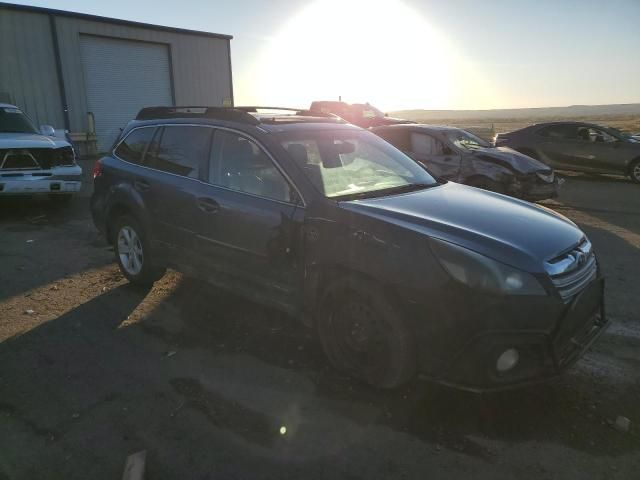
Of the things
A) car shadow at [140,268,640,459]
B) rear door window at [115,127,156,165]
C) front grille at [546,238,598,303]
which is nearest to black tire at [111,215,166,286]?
rear door window at [115,127,156,165]

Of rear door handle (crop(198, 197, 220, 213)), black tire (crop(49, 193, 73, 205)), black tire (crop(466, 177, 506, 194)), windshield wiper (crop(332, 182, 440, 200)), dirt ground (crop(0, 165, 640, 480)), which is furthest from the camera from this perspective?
black tire (crop(49, 193, 73, 205))

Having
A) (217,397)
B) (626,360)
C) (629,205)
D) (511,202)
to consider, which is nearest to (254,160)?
(217,397)

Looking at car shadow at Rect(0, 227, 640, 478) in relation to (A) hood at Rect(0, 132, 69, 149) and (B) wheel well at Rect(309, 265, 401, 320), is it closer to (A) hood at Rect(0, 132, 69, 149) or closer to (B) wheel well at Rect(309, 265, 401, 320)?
(B) wheel well at Rect(309, 265, 401, 320)

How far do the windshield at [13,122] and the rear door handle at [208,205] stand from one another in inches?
274

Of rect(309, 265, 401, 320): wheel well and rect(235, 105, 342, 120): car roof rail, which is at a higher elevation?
rect(235, 105, 342, 120): car roof rail

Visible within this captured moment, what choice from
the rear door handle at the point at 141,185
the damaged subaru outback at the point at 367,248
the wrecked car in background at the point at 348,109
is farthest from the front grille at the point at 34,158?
the wrecked car in background at the point at 348,109

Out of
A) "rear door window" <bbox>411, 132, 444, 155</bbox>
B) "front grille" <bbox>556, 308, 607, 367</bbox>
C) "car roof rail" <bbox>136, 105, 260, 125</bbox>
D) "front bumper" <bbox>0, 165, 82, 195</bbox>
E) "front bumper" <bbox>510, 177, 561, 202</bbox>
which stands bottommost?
"front bumper" <bbox>510, 177, 561, 202</bbox>

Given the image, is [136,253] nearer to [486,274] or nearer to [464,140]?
[486,274]

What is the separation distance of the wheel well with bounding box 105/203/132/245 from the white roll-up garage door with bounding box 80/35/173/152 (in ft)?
52.7

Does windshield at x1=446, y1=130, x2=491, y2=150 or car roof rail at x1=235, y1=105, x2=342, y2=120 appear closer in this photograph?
car roof rail at x1=235, y1=105, x2=342, y2=120

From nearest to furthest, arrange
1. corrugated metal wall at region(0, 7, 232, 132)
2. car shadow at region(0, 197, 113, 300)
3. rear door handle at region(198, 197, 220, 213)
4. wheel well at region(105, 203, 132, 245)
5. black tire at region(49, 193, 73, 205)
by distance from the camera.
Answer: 1. rear door handle at region(198, 197, 220, 213)
2. wheel well at region(105, 203, 132, 245)
3. car shadow at region(0, 197, 113, 300)
4. black tire at region(49, 193, 73, 205)
5. corrugated metal wall at region(0, 7, 232, 132)

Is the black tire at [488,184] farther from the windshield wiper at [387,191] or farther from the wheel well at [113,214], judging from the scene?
the wheel well at [113,214]

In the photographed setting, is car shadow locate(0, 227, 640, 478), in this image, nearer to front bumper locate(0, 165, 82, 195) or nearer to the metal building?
front bumper locate(0, 165, 82, 195)

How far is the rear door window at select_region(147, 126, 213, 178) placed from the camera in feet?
14.0
